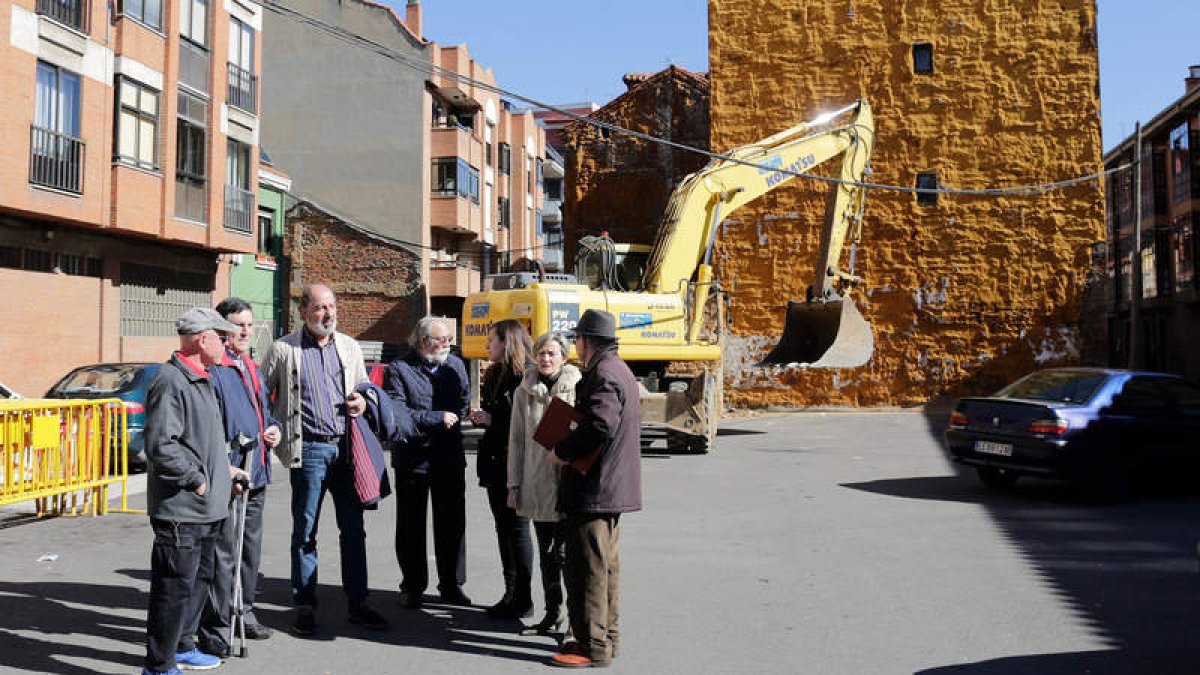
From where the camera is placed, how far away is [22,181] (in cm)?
1834

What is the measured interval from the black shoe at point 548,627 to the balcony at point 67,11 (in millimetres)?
18051

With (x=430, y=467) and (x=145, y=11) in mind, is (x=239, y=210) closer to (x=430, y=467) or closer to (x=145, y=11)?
(x=145, y=11)

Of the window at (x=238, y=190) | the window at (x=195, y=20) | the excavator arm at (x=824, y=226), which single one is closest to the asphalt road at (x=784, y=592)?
the excavator arm at (x=824, y=226)

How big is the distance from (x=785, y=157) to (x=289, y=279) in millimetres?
20976

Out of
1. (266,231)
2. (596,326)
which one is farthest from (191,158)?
(596,326)

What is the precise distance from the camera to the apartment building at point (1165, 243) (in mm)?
37000

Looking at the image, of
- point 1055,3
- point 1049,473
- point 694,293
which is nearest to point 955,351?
point 1055,3

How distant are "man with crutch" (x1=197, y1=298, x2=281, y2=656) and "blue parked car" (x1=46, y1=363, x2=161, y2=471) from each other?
26.4 ft

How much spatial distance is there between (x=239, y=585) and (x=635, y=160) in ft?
82.3

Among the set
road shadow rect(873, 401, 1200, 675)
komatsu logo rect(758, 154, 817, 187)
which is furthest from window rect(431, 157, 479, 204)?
road shadow rect(873, 401, 1200, 675)

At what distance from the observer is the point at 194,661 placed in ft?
16.9

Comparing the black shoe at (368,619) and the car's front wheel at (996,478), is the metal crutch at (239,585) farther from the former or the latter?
the car's front wheel at (996,478)

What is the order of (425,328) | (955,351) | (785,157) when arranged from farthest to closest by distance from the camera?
(955,351) → (785,157) → (425,328)

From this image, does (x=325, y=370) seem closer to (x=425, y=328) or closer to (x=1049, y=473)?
(x=425, y=328)
